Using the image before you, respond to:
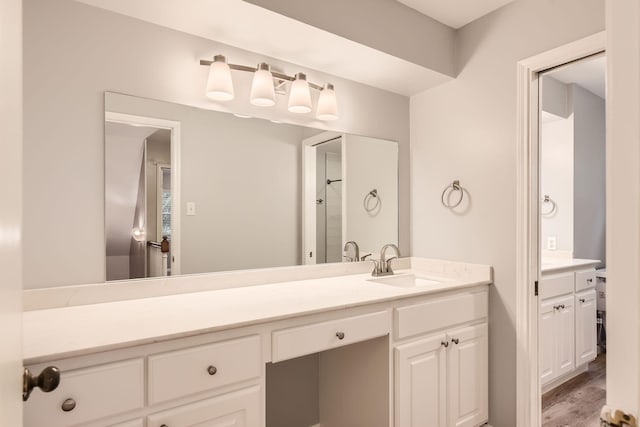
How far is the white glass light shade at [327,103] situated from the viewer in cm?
218

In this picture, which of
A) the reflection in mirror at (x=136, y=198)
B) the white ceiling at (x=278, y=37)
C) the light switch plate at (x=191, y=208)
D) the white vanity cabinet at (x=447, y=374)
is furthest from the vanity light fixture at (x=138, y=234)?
the white vanity cabinet at (x=447, y=374)

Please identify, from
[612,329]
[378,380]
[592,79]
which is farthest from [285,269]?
[592,79]

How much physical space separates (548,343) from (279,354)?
217 centimetres

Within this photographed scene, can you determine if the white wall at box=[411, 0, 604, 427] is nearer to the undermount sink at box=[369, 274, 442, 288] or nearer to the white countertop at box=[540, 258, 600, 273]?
the undermount sink at box=[369, 274, 442, 288]

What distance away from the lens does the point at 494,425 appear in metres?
2.12

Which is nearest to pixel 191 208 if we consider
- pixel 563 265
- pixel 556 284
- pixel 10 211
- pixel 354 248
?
pixel 354 248

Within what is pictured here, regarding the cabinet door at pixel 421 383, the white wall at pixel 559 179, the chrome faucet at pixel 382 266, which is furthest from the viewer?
the white wall at pixel 559 179

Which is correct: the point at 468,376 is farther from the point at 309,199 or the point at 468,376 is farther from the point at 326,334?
the point at 309,199

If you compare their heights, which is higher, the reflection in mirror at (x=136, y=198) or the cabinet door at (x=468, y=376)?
the reflection in mirror at (x=136, y=198)

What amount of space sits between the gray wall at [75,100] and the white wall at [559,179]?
3151 mm

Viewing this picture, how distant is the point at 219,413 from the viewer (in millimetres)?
1267

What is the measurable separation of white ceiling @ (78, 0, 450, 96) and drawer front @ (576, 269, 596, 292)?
6.21ft

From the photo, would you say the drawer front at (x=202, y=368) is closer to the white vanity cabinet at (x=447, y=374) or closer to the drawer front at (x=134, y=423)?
the drawer front at (x=134, y=423)

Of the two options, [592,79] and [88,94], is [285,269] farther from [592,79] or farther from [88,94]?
[592,79]
